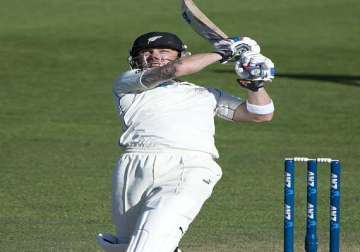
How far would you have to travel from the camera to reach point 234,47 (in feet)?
20.1

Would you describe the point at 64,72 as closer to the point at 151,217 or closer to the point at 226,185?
the point at 226,185

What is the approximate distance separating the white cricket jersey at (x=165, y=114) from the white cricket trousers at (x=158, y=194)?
57mm

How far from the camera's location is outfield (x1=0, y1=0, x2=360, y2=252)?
10.5m

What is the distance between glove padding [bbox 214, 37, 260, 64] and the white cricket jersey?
331 millimetres

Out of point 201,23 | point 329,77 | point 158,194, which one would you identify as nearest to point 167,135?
point 158,194

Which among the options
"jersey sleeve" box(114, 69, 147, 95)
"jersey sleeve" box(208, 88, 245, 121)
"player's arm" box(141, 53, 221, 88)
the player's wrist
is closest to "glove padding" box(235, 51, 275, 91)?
"player's arm" box(141, 53, 221, 88)

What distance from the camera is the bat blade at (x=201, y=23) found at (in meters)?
6.34

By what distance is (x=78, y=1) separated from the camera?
113ft

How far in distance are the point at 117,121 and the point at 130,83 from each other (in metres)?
11.5

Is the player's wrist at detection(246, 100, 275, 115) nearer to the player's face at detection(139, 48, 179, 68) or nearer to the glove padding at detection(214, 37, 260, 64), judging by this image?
the glove padding at detection(214, 37, 260, 64)

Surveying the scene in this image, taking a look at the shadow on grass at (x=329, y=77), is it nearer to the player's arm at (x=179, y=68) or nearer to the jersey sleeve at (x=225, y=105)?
the jersey sleeve at (x=225, y=105)

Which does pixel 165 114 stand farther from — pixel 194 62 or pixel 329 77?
pixel 329 77

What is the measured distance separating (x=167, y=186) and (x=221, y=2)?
29297 mm

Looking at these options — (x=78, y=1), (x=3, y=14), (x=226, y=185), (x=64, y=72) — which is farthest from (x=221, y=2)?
(x=226, y=185)
